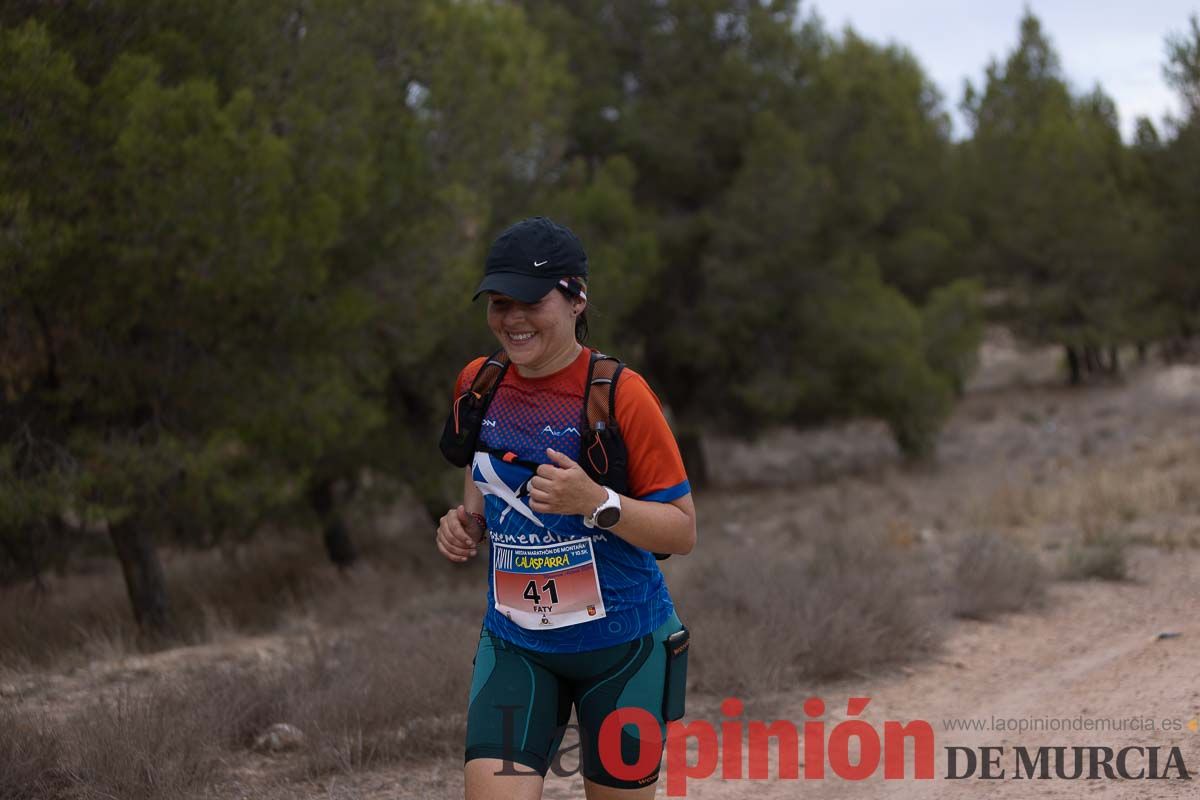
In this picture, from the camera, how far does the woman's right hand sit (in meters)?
2.85

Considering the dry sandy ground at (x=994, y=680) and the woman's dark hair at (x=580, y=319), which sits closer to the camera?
the woman's dark hair at (x=580, y=319)

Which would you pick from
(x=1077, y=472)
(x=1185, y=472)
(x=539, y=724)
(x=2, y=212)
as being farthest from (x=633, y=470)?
(x=1077, y=472)

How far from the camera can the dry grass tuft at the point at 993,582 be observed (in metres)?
7.82

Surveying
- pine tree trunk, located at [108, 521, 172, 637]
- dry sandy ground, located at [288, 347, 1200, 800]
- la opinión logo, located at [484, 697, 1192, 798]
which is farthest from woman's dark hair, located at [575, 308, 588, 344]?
pine tree trunk, located at [108, 521, 172, 637]

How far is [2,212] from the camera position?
261 inches

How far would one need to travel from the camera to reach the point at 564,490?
251 centimetres

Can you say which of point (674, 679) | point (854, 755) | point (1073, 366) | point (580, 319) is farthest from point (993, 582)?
point (1073, 366)

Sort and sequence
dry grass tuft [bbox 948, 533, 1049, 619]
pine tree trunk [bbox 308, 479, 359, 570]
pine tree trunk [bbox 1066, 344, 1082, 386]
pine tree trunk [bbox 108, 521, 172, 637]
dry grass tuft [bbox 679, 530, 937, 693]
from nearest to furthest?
dry grass tuft [bbox 679, 530, 937, 693]
dry grass tuft [bbox 948, 533, 1049, 619]
pine tree trunk [bbox 108, 521, 172, 637]
pine tree trunk [bbox 308, 479, 359, 570]
pine tree trunk [bbox 1066, 344, 1082, 386]

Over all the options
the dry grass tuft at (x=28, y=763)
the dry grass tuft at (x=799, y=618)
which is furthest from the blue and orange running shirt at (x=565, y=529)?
the dry grass tuft at (x=799, y=618)

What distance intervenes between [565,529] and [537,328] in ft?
1.60

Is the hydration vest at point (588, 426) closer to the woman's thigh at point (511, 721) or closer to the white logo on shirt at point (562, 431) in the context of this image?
the white logo on shirt at point (562, 431)

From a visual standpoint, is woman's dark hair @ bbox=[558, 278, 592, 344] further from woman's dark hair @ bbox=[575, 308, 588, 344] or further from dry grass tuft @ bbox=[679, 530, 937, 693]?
dry grass tuft @ bbox=[679, 530, 937, 693]

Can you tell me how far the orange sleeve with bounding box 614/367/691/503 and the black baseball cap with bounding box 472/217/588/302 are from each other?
0.31 meters

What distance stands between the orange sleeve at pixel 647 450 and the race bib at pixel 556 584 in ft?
0.66
